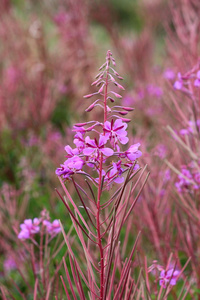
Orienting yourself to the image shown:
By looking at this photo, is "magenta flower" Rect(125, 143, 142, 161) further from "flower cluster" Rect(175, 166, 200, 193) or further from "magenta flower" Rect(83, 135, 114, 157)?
"flower cluster" Rect(175, 166, 200, 193)

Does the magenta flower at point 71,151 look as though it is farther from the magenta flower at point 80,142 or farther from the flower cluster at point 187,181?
the flower cluster at point 187,181

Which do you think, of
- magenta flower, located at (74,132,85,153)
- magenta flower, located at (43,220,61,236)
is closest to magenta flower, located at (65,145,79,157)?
magenta flower, located at (74,132,85,153)

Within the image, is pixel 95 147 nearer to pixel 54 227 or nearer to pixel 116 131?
pixel 116 131

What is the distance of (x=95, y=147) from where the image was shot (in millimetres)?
815

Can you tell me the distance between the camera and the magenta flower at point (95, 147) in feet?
2.61

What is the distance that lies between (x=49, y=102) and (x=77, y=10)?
1.10m

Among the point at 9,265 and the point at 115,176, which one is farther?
the point at 9,265

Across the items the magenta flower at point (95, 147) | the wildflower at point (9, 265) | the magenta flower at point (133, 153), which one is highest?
the wildflower at point (9, 265)

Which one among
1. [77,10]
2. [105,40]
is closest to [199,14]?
[77,10]

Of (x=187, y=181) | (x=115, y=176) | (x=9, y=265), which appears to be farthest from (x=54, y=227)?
(x=9, y=265)

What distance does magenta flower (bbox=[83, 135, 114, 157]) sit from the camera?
2.61ft

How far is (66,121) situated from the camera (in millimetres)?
4941

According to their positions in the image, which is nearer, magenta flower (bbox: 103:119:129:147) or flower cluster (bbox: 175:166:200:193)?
magenta flower (bbox: 103:119:129:147)

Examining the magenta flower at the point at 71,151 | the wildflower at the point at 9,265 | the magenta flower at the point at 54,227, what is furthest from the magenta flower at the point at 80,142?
the wildflower at the point at 9,265
